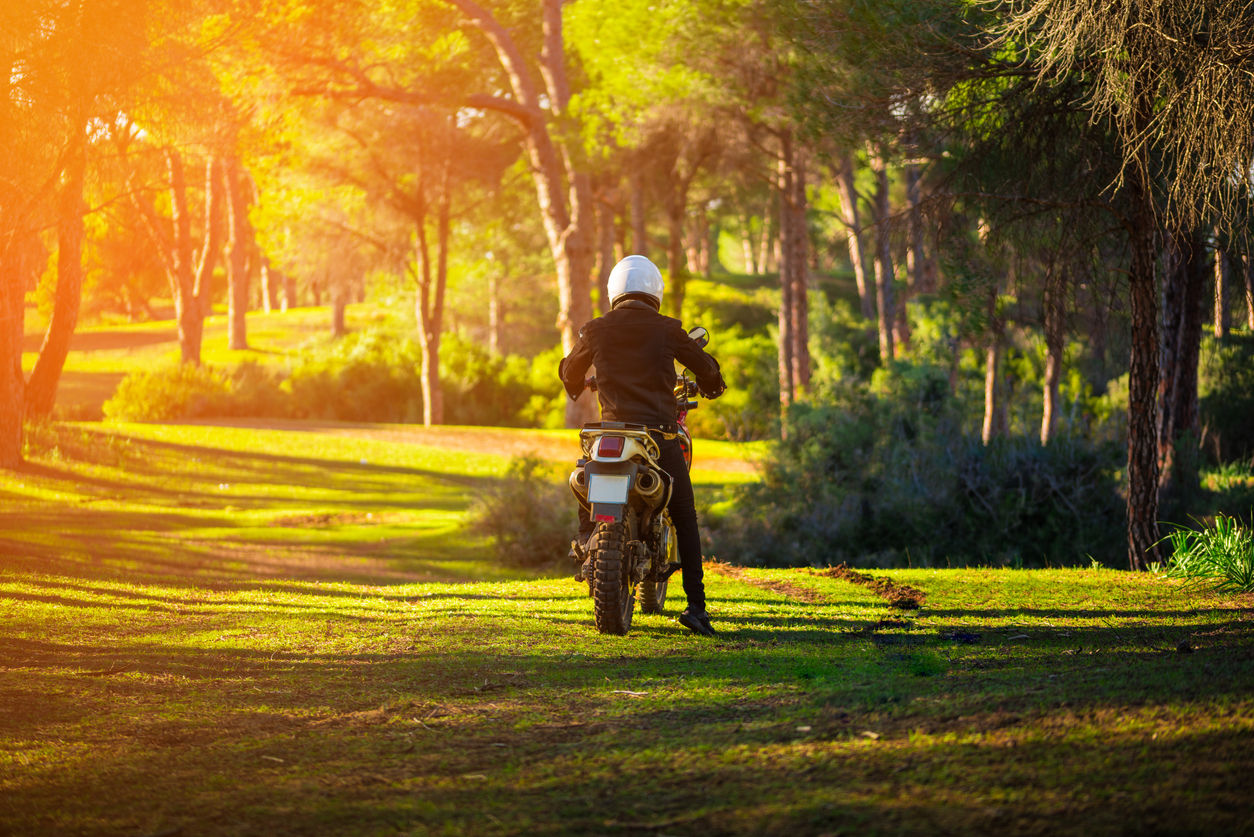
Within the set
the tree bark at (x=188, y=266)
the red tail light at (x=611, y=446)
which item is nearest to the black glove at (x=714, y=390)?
the red tail light at (x=611, y=446)

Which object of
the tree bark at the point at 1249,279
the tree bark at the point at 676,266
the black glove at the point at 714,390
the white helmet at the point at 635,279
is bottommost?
the black glove at the point at 714,390

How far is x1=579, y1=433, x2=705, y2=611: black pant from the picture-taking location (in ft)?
21.7

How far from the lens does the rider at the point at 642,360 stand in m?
6.43

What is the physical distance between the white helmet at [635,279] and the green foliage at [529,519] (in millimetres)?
7942

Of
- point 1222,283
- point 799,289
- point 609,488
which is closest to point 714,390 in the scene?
point 609,488

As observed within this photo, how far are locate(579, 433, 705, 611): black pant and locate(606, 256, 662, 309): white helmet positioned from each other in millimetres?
921

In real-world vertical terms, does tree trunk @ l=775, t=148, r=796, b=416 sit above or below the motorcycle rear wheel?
above

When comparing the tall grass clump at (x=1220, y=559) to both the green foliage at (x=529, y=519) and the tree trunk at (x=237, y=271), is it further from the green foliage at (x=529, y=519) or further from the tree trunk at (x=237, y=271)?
the tree trunk at (x=237, y=271)

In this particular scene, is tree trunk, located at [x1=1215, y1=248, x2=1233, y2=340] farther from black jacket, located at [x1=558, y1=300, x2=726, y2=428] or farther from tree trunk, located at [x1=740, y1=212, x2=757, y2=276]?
tree trunk, located at [x1=740, y1=212, x2=757, y2=276]

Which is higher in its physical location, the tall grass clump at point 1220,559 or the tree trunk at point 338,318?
the tree trunk at point 338,318

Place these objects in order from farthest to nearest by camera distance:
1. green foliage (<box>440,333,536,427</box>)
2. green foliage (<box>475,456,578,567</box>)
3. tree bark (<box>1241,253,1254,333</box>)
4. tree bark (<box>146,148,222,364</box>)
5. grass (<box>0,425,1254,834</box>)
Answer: tree bark (<box>146,148,222,364</box>) < green foliage (<box>440,333,536,427</box>) < green foliage (<box>475,456,578,567</box>) < tree bark (<box>1241,253,1254,333</box>) < grass (<box>0,425,1254,834</box>)

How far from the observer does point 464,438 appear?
27000mm

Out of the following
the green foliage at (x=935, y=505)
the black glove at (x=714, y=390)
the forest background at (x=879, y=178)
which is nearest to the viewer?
the black glove at (x=714, y=390)

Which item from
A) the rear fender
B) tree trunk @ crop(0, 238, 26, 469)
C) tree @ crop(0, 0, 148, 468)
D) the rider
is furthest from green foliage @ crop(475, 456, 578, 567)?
the rear fender
